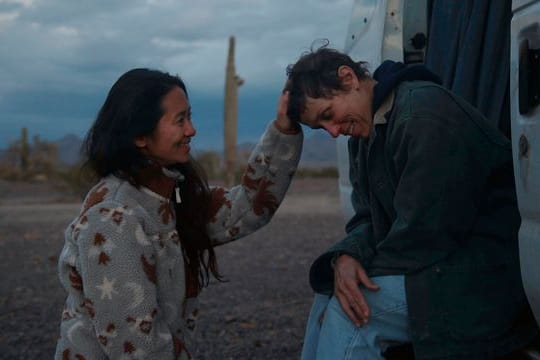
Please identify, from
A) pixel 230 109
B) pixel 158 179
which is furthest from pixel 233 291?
pixel 230 109

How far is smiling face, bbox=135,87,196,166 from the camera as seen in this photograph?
9.52 ft

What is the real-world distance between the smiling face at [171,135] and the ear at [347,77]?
0.54 m

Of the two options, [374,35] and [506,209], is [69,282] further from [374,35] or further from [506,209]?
[374,35]

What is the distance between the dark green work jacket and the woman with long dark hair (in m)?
0.67

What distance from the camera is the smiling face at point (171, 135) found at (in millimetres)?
2902

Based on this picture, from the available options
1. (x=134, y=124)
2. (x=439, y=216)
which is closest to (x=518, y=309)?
(x=439, y=216)

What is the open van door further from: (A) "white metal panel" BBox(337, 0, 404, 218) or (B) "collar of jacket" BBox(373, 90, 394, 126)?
(B) "collar of jacket" BBox(373, 90, 394, 126)

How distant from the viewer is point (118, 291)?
8.56 feet

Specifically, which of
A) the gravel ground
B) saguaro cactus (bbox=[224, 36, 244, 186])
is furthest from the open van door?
saguaro cactus (bbox=[224, 36, 244, 186])

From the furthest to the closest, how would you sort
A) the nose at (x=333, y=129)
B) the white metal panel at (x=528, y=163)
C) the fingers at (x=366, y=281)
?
1. the nose at (x=333, y=129)
2. the fingers at (x=366, y=281)
3. the white metal panel at (x=528, y=163)

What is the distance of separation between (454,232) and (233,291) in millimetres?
4189

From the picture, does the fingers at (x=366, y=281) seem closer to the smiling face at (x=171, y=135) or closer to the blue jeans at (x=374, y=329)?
the blue jeans at (x=374, y=329)

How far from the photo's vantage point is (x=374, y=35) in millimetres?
3883

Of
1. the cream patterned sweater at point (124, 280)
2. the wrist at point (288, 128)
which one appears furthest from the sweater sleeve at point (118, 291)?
the wrist at point (288, 128)
